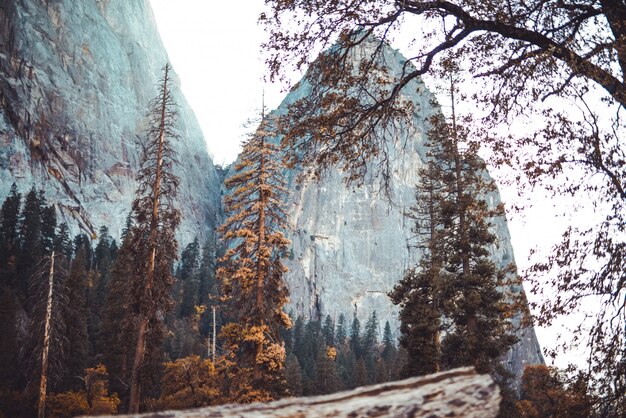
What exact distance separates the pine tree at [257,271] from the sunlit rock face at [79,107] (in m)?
72.1

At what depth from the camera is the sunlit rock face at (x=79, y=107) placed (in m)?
81.6

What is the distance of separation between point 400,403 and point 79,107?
107755mm

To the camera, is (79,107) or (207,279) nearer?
(207,279)

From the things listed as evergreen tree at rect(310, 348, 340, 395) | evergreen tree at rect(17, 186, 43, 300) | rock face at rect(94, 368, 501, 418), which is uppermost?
evergreen tree at rect(17, 186, 43, 300)

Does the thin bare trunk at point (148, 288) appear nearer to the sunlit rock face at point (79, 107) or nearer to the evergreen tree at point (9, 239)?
the evergreen tree at point (9, 239)

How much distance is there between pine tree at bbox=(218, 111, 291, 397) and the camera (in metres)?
16.3

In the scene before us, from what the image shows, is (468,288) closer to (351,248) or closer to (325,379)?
(325,379)

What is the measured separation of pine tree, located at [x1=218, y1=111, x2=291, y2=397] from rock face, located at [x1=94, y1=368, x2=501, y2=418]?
47.2 feet

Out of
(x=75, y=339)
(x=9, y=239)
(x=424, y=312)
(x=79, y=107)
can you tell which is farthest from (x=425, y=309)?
(x=79, y=107)

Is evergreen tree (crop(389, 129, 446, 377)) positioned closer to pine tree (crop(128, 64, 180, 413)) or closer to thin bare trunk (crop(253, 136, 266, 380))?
thin bare trunk (crop(253, 136, 266, 380))

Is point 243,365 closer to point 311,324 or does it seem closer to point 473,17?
point 473,17

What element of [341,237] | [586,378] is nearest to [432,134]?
[586,378]

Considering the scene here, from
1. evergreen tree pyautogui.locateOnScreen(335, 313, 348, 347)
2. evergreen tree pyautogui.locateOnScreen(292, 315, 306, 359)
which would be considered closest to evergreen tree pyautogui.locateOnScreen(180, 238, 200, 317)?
evergreen tree pyautogui.locateOnScreen(292, 315, 306, 359)

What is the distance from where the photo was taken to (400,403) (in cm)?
205
